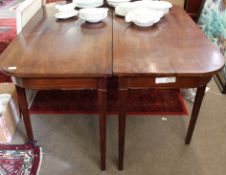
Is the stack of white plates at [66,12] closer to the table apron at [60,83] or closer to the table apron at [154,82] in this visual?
the table apron at [60,83]

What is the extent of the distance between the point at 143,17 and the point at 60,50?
60 centimetres

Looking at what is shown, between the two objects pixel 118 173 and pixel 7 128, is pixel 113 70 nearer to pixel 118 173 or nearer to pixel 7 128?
pixel 118 173

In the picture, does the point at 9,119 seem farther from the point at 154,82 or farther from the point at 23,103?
the point at 154,82

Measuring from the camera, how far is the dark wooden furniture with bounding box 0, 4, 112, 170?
107 cm

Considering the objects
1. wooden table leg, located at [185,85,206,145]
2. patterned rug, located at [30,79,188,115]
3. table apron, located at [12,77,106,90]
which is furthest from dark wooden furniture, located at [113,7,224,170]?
patterned rug, located at [30,79,188,115]

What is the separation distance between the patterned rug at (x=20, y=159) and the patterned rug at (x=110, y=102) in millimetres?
379

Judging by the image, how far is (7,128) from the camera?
1.56 m

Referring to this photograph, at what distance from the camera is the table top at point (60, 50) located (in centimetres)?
107

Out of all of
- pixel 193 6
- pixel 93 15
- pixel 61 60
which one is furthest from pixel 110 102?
pixel 193 6

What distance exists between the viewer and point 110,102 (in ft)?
6.34

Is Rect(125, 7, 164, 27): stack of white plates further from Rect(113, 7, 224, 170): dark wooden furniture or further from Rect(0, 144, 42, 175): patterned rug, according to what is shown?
Rect(0, 144, 42, 175): patterned rug

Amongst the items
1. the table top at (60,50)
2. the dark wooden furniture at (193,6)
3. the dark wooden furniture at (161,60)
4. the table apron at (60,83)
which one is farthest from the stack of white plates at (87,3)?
the dark wooden furniture at (193,6)

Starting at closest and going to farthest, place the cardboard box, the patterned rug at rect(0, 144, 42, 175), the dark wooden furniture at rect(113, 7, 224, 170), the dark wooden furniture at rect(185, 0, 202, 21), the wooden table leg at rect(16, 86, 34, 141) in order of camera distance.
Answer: the dark wooden furniture at rect(113, 7, 224, 170) < the wooden table leg at rect(16, 86, 34, 141) < the patterned rug at rect(0, 144, 42, 175) < the cardboard box < the dark wooden furniture at rect(185, 0, 202, 21)

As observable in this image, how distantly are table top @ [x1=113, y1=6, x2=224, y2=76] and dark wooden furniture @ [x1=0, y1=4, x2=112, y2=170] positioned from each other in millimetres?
77
